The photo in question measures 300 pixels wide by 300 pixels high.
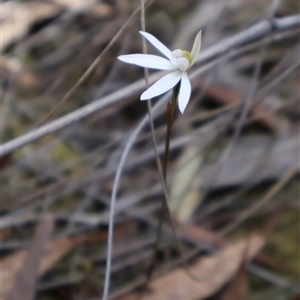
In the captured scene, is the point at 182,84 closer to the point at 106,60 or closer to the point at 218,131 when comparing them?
the point at 218,131

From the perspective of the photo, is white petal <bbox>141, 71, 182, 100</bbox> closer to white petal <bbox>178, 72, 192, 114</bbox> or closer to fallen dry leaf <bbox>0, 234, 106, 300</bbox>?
white petal <bbox>178, 72, 192, 114</bbox>

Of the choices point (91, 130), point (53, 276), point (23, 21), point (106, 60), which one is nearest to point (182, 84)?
point (53, 276)

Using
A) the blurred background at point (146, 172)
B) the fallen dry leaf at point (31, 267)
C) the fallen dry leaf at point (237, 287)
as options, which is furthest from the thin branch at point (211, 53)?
the fallen dry leaf at point (237, 287)

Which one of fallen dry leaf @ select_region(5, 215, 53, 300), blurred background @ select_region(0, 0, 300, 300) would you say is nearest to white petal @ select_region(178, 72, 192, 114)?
blurred background @ select_region(0, 0, 300, 300)

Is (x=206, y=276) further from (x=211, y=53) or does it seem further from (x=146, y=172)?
(x=211, y=53)

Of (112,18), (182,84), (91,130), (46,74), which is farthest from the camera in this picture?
(112,18)

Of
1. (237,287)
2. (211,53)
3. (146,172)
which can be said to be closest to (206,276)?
(237,287)

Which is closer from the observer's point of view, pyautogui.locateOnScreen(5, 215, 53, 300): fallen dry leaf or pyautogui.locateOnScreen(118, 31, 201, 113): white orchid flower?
pyautogui.locateOnScreen(118, 31, 201, 113): white orchid flower
